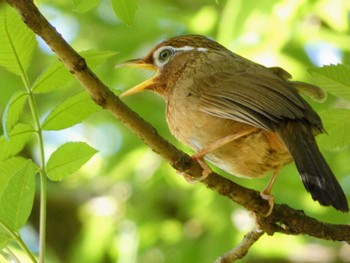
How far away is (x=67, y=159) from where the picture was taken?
3611mm

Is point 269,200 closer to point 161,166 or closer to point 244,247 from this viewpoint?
point 244,247

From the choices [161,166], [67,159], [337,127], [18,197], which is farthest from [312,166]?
[161,166]

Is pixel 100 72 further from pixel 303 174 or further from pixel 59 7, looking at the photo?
pixel 303 174

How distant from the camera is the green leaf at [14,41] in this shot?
10.9 ft

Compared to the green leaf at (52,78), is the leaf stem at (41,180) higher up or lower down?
lower down

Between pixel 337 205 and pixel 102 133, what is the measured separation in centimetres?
477

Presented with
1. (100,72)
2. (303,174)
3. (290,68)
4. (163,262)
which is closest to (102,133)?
(100,72)

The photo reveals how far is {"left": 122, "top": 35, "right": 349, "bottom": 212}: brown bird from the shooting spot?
396cm

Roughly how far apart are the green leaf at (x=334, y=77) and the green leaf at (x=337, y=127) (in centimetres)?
18

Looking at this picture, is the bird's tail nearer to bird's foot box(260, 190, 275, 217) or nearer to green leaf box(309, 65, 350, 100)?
bird's foot box(260, 190, 275, 217)

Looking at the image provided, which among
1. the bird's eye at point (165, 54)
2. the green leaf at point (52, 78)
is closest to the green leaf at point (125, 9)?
the green leaf at point (52, 78)

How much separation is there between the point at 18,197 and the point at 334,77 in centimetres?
141

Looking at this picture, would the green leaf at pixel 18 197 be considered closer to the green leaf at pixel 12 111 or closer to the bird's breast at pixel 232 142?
the green leaf at pixel 12 111

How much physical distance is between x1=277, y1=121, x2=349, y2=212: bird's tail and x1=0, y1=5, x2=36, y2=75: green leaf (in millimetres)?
1306
